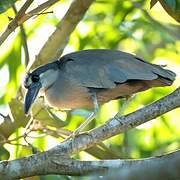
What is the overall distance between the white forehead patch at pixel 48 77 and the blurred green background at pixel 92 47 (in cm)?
14

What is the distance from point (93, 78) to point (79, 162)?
0.74 metres

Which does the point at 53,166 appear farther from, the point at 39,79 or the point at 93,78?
the point at 39,79

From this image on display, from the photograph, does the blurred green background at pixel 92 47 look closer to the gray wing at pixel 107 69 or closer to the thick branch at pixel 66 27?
the thick branch at pixel 66 27

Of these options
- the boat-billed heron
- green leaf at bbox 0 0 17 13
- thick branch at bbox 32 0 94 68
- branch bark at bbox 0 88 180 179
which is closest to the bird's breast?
the boat-billed heron

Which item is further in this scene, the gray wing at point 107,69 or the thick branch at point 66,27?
the thick branch at point 66,27

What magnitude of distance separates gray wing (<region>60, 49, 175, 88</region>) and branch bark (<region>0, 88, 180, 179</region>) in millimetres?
394

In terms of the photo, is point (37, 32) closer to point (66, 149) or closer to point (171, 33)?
point (171, 33)

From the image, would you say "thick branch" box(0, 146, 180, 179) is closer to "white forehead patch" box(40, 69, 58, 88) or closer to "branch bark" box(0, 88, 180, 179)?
"branch bark" box(0, 88, 180, 179)

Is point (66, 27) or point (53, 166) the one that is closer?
point (53, 166)

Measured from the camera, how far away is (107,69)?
10.2 feet

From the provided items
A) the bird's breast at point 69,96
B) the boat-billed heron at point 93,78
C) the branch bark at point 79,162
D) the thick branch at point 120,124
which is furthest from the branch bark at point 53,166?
the bird's breast at point 69,96

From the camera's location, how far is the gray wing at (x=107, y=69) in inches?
120

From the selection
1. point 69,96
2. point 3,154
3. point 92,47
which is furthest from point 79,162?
point 92,47

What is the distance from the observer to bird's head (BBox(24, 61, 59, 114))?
3.15 m
